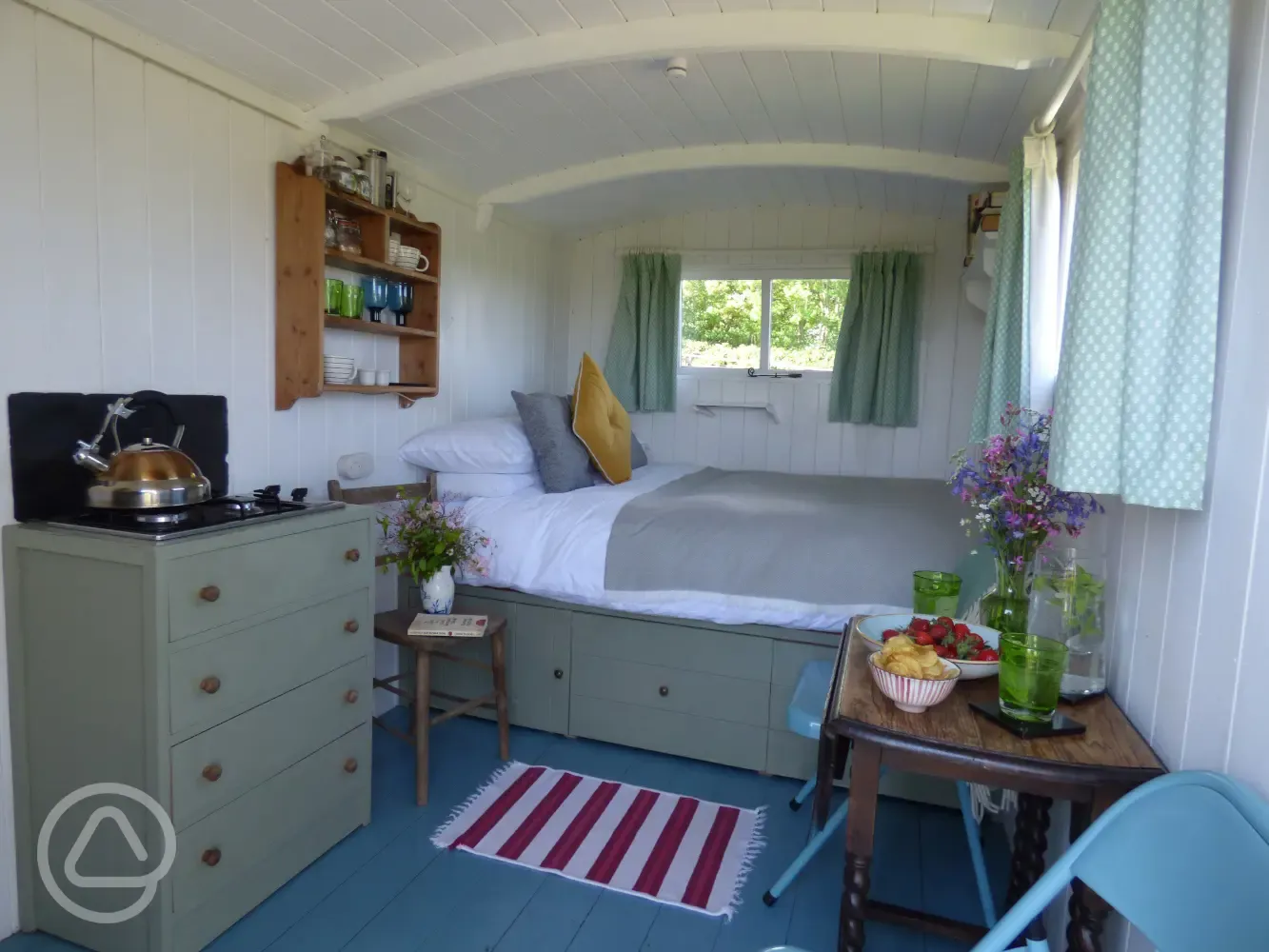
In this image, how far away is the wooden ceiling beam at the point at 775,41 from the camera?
6.45 ft

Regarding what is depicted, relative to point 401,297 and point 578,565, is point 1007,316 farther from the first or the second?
point 401,297

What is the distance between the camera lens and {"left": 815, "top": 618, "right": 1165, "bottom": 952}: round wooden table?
1.13 metres

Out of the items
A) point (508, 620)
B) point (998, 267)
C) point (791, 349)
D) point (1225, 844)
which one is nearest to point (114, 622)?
point (508, 620)

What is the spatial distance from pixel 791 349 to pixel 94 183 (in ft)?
10.6

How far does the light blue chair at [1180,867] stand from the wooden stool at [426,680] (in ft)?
5.60

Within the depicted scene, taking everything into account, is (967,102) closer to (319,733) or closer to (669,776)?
(669,776)

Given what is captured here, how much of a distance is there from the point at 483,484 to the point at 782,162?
67.5 inches

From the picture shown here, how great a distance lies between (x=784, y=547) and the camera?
243cm

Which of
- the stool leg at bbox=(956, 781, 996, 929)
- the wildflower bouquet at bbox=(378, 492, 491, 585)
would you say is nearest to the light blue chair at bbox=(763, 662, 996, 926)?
the stool leg at bbox=(956, 781, 996, 929)

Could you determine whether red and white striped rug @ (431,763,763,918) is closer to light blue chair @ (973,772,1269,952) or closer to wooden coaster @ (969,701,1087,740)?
wooden coaster @ (969,701,1087,740)

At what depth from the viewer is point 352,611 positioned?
6.90 feet
